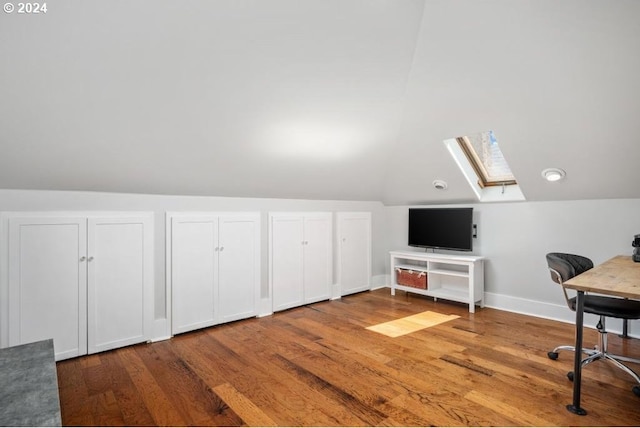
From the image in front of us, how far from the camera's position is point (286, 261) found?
174 inches

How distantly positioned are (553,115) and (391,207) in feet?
9.49

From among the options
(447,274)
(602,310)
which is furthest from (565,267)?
(447,274)

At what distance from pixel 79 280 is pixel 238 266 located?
4.88 feet

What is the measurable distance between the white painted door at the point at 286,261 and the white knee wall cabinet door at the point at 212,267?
244 mm

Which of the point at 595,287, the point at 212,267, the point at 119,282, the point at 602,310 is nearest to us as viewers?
the point at 595,287

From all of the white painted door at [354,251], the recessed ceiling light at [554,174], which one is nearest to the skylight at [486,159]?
the recessed ceiling light at [554,174]

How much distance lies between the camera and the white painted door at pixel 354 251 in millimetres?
5023

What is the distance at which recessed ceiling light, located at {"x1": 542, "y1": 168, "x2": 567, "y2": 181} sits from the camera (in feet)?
11.3

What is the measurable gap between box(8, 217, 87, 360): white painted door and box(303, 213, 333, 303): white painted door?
8.06 feet

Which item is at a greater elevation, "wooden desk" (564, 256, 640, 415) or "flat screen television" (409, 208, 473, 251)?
"flat screen television" (409, 208, 473, 251)

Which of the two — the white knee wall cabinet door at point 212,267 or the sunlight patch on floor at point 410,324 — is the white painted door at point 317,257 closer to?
the white knee wall cabinet door at point 212,267

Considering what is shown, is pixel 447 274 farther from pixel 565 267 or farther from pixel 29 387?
pixel 29 387

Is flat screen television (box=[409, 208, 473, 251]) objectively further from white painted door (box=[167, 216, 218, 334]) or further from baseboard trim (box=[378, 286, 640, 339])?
white painted door (box=[167, 216, 218, 334])

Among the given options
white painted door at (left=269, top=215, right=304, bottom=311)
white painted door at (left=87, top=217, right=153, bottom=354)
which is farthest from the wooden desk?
white painted door at (left=87, top=217, right=153, bottom=354)
